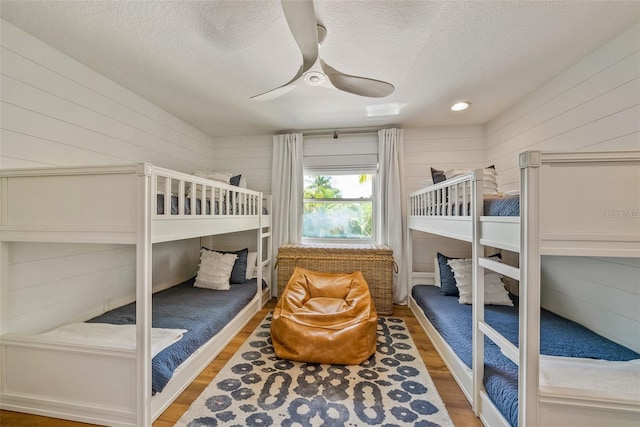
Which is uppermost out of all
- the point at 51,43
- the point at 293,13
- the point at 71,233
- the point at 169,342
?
the point at 51,43

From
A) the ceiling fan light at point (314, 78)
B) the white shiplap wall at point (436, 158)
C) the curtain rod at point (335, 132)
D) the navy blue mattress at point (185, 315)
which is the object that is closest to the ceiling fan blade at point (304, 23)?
the ceiling fan light at point (314, 78)

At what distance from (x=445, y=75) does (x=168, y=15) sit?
2.00 metres

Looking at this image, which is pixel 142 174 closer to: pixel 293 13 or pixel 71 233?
pixel 71 233

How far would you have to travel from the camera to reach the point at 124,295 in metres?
2.29

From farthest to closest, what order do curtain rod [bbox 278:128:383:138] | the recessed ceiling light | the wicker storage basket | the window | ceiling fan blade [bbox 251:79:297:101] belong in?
the window < curtain rod [bbox 278:128:383:138] < the wicker storage basket < the recessed ceiling light < ceiling fan blade [bbox 251:79:297:101]

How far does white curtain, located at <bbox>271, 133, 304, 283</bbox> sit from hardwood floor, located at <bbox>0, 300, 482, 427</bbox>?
1386mm

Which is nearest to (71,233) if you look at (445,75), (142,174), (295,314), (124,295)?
(142,174)

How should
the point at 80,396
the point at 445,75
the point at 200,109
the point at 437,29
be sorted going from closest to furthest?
the point at 80,396, the point at 437,29, the point at 445,75, the point at 200,109

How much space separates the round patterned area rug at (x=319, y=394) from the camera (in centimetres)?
141

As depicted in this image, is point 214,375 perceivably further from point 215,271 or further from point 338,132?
point 338,132

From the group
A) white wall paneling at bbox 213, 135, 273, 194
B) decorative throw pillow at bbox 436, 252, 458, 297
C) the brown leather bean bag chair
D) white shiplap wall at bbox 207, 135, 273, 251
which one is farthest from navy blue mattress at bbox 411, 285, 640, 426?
white wall paneling at bbox 213, 135, 273, 194

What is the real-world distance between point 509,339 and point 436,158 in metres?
2.23

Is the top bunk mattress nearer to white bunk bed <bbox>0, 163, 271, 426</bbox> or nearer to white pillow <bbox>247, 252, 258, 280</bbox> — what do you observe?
white bunk bed <bbox>0, 163, 271, 426</bbox>

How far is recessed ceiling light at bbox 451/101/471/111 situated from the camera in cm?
257
